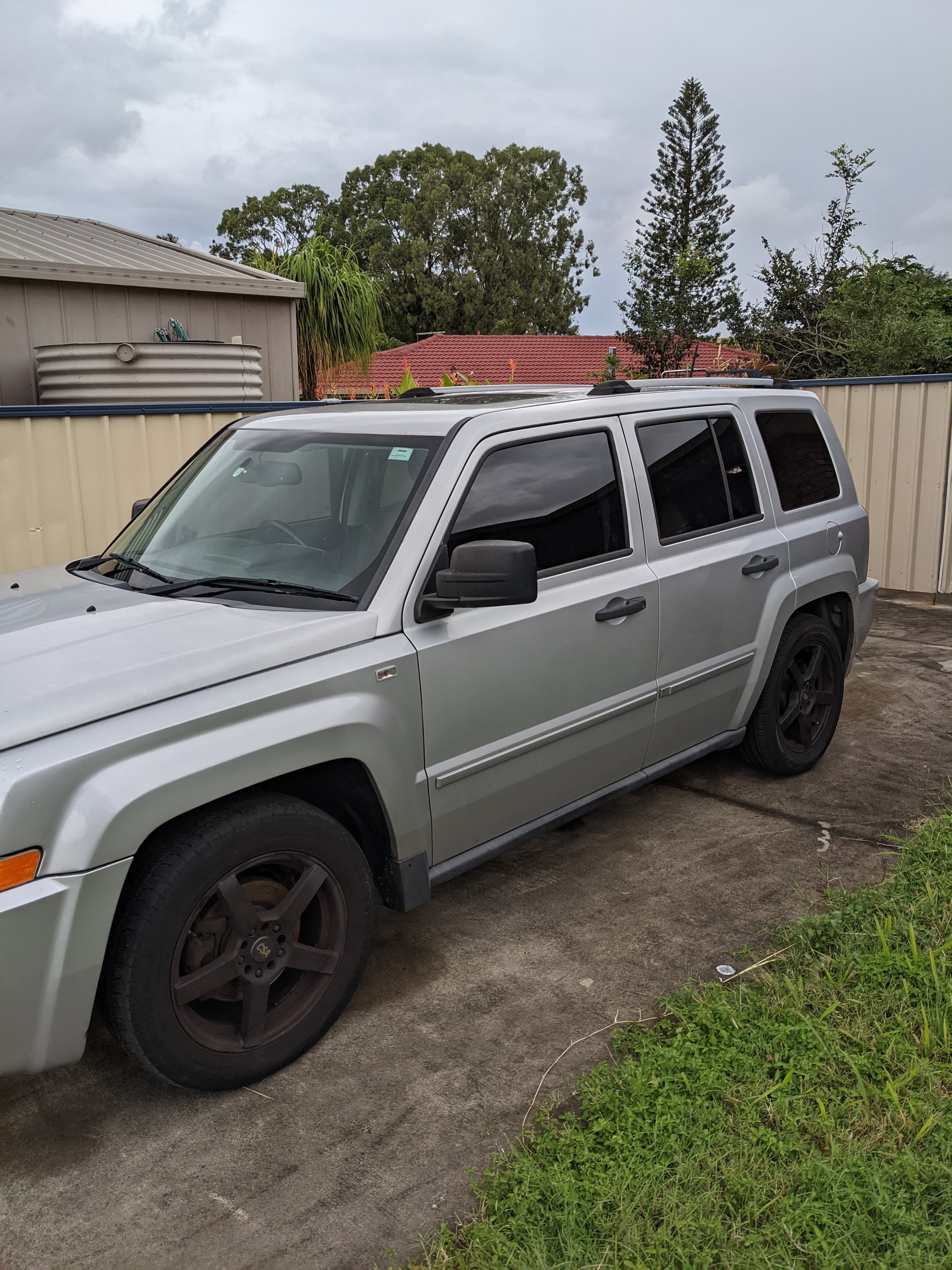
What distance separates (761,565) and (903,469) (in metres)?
5.64

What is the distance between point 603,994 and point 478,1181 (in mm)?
934

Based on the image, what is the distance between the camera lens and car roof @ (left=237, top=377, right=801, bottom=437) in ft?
12.2

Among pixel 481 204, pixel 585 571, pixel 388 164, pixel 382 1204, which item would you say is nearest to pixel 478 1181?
pixel 382 1204

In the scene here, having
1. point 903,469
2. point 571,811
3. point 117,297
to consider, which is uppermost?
point 117,297

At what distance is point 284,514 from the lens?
3.73 m

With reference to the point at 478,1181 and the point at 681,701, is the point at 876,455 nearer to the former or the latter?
the point at 681,701

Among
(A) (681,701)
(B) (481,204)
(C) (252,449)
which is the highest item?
(B) (481,204)

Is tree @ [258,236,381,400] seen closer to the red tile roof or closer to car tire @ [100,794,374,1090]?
car tire @ [100,794,374,1090]

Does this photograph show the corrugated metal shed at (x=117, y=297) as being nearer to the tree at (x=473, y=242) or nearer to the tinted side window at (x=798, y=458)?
the tinted side window at (x=798, y=458)

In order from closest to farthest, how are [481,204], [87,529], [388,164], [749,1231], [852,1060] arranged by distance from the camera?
[749,1231], [852,1060], [87,529], [481,204], [388,164]

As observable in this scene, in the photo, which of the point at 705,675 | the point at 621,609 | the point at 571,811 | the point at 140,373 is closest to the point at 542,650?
the point at 621,609

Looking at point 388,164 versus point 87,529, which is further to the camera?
point 388,164

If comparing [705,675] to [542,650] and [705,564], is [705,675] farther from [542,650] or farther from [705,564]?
[542,650]

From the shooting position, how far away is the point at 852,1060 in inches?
117
